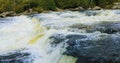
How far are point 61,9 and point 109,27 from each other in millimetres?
10868

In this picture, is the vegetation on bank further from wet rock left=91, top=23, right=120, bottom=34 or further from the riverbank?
wet rock left=91, top=23, right=120, bottom=34

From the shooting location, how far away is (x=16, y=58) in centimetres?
1090

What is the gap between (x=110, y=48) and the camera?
1057cm

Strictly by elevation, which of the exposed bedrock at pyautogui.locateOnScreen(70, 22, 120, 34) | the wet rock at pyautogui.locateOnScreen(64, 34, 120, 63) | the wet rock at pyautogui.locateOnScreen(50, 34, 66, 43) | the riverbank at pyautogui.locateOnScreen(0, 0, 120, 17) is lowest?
the riverbank at pyautogui.locateOnScreen(0, 0, 120, 17)

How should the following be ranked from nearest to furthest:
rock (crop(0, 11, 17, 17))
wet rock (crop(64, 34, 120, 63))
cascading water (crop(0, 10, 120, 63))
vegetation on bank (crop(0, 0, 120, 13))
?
wet rock (crop(64, 34, 120, 63)), cascading water (crop(0, 10, 120, 63)), rock (crop(0, 11, 17, 17)), vegetation on bank (crop(0, 0, 120, 13))

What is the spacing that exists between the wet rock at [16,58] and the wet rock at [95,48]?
4.76ft

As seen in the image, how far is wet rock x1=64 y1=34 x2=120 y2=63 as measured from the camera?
9.49m

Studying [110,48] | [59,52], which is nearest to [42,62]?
[59,52]

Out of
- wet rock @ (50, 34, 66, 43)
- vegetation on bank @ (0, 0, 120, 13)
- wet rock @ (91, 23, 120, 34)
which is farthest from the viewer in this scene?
vegetation on bank @ (0, 0, 120, 13)

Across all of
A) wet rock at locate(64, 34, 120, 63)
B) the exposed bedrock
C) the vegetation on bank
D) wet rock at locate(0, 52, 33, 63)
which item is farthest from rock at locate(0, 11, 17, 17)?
wet rock at locate(0, 52, 33, 63)

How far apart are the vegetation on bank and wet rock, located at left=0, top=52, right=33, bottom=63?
12.2 m

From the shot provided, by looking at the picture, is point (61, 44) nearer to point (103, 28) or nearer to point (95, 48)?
point (95, 48)

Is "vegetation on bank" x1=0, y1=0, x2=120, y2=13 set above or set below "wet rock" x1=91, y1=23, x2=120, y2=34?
below

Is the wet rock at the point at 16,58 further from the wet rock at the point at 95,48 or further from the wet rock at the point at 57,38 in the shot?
the wet rock at the point at 95,48
